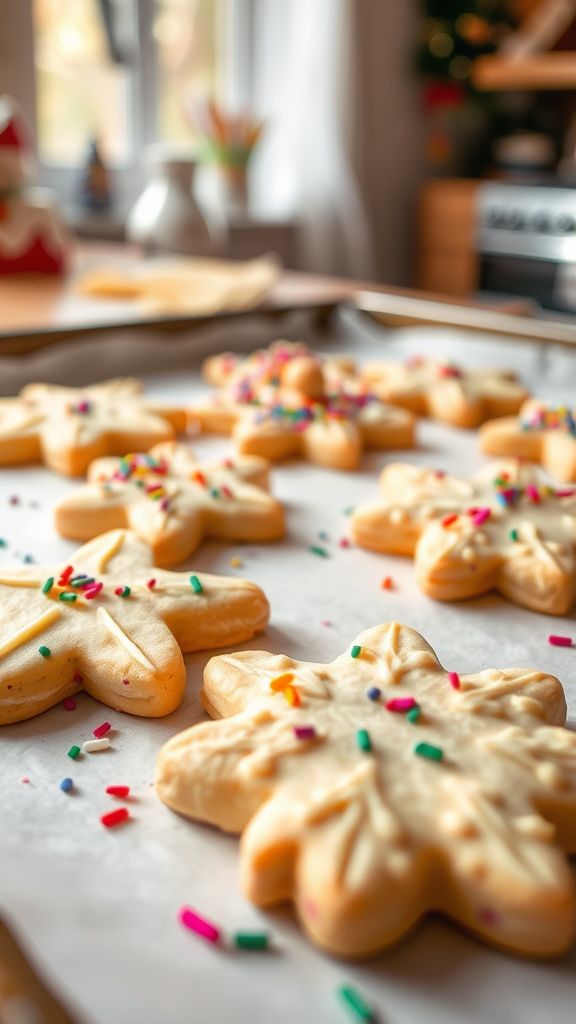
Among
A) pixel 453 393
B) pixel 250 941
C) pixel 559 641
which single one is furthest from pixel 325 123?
pixel 250 941

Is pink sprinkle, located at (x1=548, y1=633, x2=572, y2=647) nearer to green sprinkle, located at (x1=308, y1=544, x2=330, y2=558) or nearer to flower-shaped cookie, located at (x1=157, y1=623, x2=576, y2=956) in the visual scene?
flower-shaped cookie, located at (x1=157, y1=623, x2=576, y2=956)

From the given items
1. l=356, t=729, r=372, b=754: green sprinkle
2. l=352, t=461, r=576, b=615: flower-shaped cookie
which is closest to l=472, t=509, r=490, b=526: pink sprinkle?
l=352, t=461, r=576, b=615: flower-shaped cookie

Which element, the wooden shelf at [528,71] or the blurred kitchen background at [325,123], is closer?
the blurred kitchen background at [325,123]

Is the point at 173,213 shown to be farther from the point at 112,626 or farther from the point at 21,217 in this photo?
the point at 112,626

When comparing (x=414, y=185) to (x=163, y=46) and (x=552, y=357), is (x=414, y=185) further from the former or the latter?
(x=552, y=357)

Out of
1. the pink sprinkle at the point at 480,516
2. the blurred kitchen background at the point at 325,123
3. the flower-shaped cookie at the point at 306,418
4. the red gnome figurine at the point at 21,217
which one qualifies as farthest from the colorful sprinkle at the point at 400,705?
the blurred kitchen background at the point at 325,123

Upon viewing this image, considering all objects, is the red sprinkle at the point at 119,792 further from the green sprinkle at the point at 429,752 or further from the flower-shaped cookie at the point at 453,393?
the flower-shaped cookie at the point at 453,393

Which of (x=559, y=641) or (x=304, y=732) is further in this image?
(x=559, y=641)

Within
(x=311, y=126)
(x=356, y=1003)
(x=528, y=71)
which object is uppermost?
(x=528, y=71)
